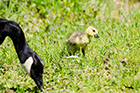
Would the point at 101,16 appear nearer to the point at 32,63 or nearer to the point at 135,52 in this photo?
the point at 135,52

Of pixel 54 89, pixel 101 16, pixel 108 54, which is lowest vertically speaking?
pixel 54 89

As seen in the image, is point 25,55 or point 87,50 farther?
point 87,50

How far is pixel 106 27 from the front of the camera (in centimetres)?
668

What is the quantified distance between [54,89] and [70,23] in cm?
320

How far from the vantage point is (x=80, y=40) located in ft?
18.5

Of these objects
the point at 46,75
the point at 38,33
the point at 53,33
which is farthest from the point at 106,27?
the point at 46,75

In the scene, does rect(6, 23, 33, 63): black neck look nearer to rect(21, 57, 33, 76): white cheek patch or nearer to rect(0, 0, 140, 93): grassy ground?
rect(21, 57, 33, 76): white cheek patch

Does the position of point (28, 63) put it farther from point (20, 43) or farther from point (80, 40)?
point (80, 40)

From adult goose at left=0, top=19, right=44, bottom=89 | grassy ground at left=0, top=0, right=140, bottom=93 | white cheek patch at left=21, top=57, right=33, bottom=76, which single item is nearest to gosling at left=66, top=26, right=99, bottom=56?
grassy ground at left=0, top=0, right=140, bottom=93

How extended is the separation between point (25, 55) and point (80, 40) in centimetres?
172

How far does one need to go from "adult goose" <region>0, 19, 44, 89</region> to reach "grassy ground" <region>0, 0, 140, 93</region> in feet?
1.84

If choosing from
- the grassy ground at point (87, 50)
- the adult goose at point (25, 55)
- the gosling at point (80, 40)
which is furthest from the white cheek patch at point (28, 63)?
the gosling at point (80, 40)

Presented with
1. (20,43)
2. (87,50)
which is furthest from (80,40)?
(20,43)

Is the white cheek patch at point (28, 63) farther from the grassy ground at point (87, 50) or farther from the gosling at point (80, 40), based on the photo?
the gosling at point (80, 40)
